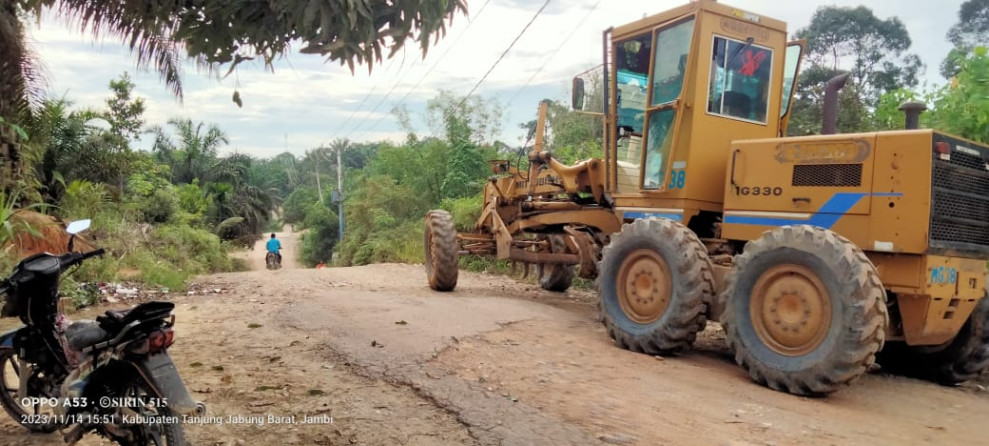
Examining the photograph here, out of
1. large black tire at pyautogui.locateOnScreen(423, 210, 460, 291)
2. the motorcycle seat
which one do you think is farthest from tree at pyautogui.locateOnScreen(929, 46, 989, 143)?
the motorcycle seat

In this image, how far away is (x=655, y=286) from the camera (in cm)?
536

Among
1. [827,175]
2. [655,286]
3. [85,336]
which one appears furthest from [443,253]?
[85,336]

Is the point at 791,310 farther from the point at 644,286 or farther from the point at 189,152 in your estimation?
the point at 189,152

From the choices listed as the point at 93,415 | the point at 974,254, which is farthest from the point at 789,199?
the point at 93,415

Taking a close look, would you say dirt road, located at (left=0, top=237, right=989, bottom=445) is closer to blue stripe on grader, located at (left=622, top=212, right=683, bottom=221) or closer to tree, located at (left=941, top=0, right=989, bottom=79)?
blue stripe on grader, located at (left=622, top=212, right=683, bottom=221)

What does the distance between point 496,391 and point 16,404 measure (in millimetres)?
2518

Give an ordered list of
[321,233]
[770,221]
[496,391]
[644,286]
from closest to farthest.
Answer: [496,391], [770,221], [644,286], [321,233]

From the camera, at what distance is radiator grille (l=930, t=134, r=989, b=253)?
14.4 feet

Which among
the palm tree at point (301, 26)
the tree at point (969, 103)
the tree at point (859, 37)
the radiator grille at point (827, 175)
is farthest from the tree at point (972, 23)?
the palm tree at point (301, 26)

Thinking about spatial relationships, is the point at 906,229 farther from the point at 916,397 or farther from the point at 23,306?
the point at 23,306

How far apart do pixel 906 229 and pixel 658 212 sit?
217 cm

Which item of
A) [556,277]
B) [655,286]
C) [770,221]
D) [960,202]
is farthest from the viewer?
[556,277]

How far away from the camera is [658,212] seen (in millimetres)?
6199

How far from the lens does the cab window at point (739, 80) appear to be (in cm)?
587
